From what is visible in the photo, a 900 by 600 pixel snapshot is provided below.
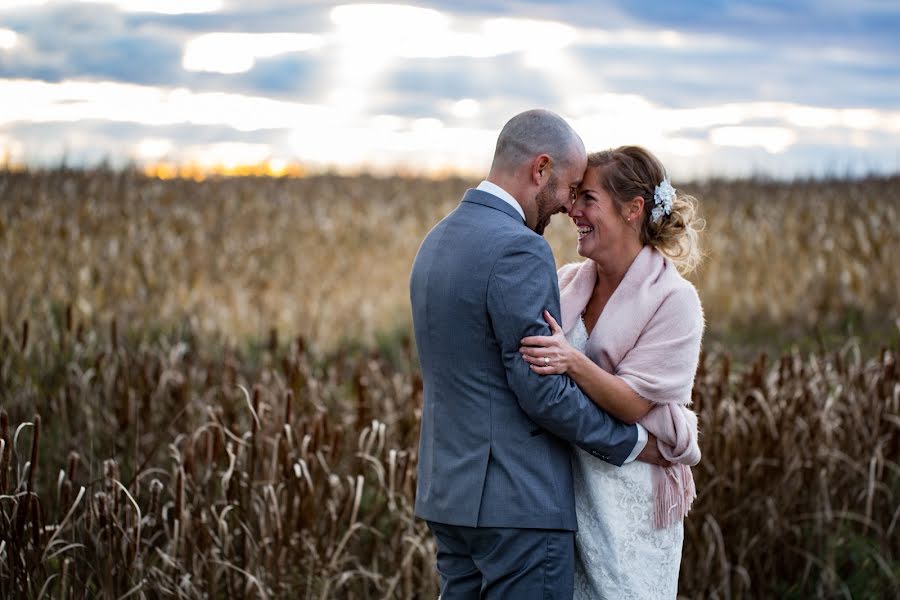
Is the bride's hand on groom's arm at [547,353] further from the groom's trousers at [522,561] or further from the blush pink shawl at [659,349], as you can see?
the groom's trousers at [522,561]

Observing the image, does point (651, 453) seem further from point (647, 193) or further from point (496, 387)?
point (647, 193)

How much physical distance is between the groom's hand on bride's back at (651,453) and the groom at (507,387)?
14cm

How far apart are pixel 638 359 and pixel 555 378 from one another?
0.45 metres

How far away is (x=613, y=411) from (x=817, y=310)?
9441 millimetres

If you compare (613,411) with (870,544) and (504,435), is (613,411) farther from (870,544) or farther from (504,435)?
(870,544)

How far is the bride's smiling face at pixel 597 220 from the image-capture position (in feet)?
11.0

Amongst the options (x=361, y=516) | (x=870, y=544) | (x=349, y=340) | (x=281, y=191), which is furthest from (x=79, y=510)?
(x=281, y=191)

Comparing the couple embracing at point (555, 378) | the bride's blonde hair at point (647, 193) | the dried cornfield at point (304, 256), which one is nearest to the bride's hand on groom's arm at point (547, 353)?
the couple embracing at point (555, 378)

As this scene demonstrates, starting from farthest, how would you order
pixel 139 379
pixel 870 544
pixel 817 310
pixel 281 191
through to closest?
pixel 281 191, pixel 817 310, pixel 139 379, pixel 870 544

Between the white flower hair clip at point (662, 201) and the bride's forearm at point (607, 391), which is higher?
the white flower hair clip at point (662, 201)

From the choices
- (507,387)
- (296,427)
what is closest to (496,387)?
(507,387)

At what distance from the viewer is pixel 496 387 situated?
301 centimetres

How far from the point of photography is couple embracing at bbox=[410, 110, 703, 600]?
296 cm

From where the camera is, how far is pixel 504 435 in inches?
118
